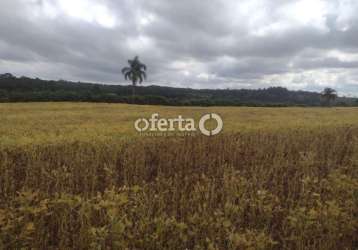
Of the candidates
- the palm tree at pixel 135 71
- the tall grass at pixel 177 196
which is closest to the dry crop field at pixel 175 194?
the tall grass at pixel 177 196

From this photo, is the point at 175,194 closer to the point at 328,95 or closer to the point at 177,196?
the point at 177,196

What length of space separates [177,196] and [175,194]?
0.28ft

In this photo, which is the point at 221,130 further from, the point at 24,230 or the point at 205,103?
the point at 205,103

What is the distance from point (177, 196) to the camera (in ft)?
13.4

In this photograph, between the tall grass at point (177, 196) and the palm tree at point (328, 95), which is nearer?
the tall grass at point (177, 196)

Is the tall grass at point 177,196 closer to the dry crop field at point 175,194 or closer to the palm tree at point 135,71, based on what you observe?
the dry crop field at point 175,194

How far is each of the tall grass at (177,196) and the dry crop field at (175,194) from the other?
0.02 meters

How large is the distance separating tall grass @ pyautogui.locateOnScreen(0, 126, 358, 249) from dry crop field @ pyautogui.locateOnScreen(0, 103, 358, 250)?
17mm

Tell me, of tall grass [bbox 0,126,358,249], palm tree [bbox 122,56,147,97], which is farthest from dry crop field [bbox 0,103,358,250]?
palm tree [bbox 122,56,147,97]

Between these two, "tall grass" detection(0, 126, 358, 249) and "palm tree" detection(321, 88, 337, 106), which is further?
"palm tree" detection(321, 88, 337, 106)

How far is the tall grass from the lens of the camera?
2990 millimetres

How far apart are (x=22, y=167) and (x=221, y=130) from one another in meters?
6.08

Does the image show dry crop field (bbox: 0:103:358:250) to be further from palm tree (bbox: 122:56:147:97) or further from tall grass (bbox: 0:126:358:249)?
palm tree (bbox: 122:56:147:97)

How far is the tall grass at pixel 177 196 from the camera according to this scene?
2990 millimetres
